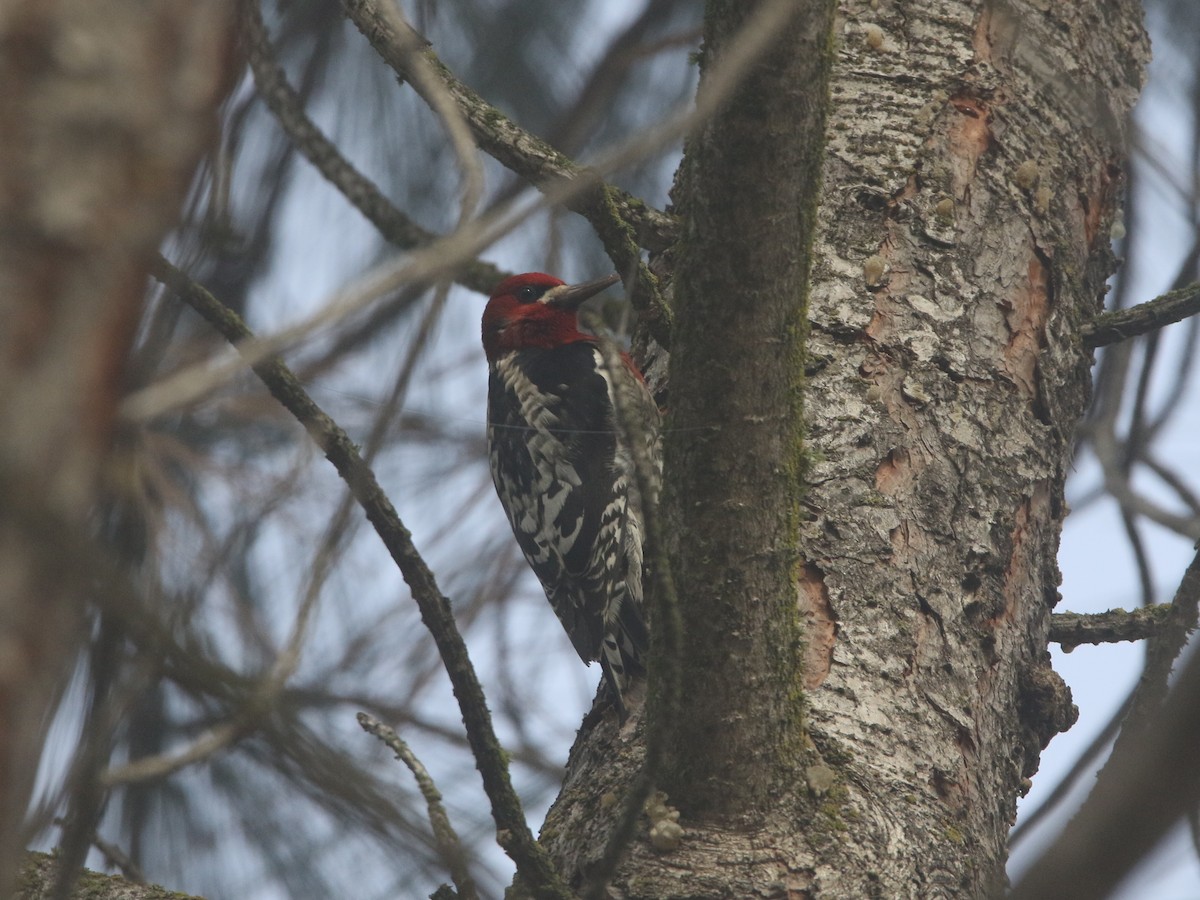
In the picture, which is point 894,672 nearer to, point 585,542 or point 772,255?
point 772,255

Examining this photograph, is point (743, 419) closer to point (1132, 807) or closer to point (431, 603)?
point (431, 603)

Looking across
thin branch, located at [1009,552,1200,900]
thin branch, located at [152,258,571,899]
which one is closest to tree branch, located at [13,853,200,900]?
thin branch, located at [152,258,571,899]

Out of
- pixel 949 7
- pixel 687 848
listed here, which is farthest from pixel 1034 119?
pixel 687 848

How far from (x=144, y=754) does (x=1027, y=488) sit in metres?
1.68

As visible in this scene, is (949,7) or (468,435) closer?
(949,7)

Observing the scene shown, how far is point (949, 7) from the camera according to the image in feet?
9.24

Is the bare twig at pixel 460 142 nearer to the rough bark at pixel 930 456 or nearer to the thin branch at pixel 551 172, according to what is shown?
the rough bark at pixel 930 456

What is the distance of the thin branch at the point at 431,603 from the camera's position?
61.8 inches

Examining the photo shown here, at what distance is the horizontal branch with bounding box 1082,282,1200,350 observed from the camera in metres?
2.66

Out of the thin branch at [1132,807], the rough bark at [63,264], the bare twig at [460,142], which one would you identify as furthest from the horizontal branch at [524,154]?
the thin branch at [1132,807]

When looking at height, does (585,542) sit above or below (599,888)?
above

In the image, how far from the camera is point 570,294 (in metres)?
4.17

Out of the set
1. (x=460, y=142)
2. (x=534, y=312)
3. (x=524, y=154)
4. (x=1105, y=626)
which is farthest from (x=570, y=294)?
(x=460, y=142)

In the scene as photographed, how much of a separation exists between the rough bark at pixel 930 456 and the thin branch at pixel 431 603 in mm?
313
